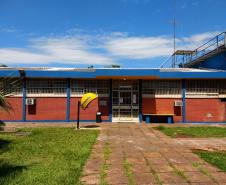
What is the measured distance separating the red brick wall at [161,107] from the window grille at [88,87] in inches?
104

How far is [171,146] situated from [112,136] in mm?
3089

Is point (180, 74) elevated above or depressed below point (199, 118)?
above

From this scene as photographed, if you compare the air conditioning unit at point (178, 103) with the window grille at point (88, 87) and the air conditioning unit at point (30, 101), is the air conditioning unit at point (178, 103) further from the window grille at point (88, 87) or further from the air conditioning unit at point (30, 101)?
the air conditioning unit at point (30, 101)

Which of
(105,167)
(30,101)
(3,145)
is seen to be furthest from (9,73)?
(105,167)

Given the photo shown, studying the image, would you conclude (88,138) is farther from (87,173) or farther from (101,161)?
(87,173)

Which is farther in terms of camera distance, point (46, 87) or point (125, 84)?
point (125, 84)

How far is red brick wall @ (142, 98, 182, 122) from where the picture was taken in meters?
18.1

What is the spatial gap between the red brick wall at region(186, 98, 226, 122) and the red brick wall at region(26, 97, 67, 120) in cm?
805

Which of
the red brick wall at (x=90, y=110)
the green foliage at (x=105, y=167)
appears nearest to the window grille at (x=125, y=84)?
the red brick wall at (x=90, y=110)

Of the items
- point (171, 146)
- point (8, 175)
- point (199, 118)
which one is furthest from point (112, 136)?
point (199, 118)

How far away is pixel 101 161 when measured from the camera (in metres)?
7.45

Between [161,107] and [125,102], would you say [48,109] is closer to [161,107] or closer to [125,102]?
[125,102]

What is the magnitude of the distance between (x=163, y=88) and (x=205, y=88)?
2.66 meters

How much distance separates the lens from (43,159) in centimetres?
755
